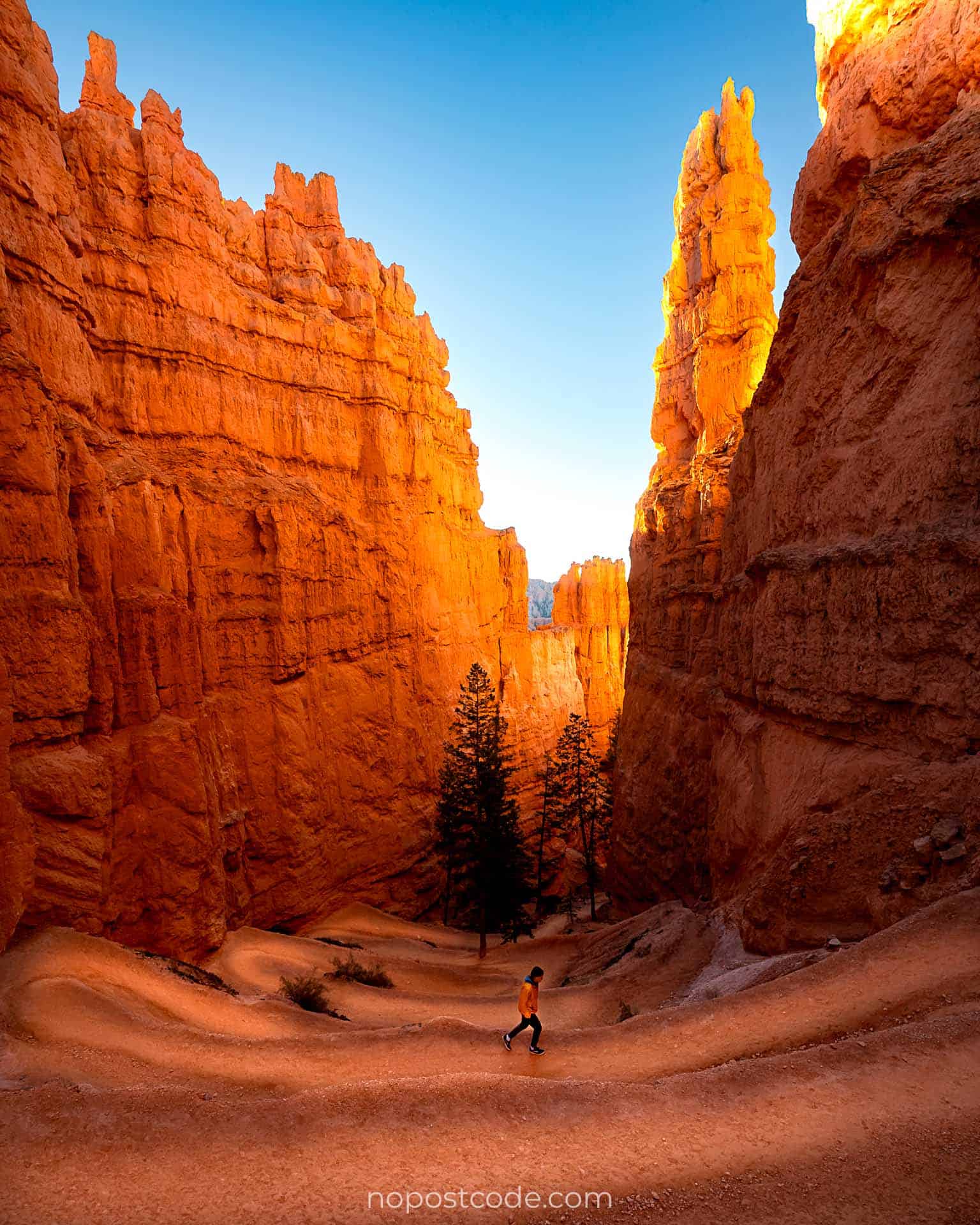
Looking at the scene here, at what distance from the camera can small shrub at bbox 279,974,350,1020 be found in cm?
1435

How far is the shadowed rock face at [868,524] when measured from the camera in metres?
9.93

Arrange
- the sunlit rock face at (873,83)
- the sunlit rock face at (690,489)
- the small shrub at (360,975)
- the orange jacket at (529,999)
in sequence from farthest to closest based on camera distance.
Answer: the sunlit rock face at (690,489), the small shrub at (360,975), the sunlit rock face at (873,83), the orange jacket at (529,999)

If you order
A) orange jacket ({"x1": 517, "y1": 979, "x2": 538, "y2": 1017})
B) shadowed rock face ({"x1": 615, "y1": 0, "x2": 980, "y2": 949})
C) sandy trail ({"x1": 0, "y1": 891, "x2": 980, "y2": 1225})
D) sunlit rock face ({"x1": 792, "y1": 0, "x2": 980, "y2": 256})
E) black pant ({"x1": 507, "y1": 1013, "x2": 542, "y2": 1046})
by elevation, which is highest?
sunlit rock face ({"x1": 792, "y1": 0, "x2": 980, "y2": 256})

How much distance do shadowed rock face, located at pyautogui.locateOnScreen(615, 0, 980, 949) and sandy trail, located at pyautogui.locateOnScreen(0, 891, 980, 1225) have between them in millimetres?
1958

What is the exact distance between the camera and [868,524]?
11797mm

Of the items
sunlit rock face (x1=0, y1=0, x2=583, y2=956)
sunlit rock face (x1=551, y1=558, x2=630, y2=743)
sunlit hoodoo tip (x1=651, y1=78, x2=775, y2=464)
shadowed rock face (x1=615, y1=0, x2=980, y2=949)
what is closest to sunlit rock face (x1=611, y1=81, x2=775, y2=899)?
sunlit hoodoo tip (x1=651, y1=78, x2=775, y2=464)

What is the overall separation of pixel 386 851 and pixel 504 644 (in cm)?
1892

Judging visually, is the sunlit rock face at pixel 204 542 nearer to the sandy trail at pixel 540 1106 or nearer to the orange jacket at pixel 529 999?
the sandy trail at pixel 540 1106

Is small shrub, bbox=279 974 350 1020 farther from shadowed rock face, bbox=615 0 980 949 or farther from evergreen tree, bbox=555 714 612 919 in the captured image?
evergreen tree, bbox=555 714 612 919

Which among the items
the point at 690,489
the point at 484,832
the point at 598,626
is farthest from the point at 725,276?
the point at 598,626

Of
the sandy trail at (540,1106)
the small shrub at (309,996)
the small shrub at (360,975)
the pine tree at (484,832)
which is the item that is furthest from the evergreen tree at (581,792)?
the sandy trail at (540,1106)

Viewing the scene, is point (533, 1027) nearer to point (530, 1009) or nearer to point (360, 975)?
point (530, 1009)

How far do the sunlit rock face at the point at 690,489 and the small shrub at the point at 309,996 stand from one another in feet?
38.1

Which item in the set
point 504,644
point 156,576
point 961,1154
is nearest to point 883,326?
point 961,1154
